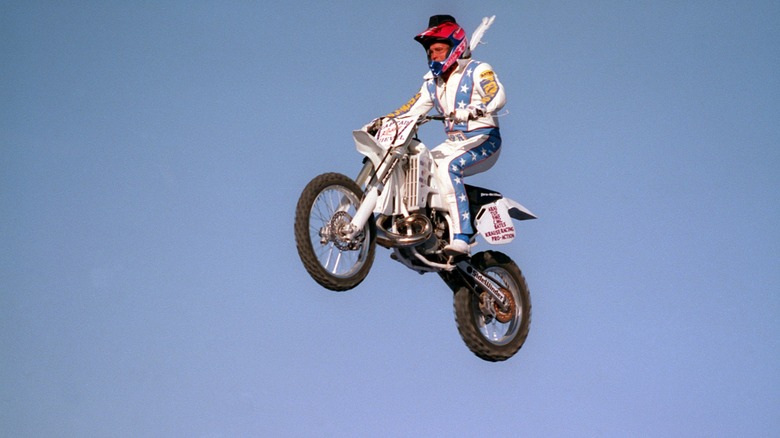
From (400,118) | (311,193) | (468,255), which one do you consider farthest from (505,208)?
(311,193)

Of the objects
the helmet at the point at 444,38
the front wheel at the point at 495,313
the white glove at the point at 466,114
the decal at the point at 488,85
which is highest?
the helmet at the point at 444,38

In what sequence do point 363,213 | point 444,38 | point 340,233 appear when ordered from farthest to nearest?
point 444,38 → point 363,213 → point 340,233

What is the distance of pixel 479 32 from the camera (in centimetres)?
1590

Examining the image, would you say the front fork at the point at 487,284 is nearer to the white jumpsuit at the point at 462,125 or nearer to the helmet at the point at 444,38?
the white jumpsuit at the point at 462,125

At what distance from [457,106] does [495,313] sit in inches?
105

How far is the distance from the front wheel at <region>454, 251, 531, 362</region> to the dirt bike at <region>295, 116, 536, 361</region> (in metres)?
0.01

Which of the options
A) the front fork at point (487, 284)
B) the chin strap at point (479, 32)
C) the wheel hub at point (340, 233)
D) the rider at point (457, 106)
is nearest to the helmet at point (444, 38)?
the rider at point (457, 106)

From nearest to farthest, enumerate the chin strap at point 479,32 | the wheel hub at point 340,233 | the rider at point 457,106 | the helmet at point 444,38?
the wheel hub at point 340,233, the rider at point 457,106, the helmet at point 444,38, the chin strap at point 479,32

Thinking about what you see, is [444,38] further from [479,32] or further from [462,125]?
[462,125]

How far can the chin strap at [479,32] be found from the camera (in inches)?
622

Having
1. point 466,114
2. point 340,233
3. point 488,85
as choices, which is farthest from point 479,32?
point 340,233

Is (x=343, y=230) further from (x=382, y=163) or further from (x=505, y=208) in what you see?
(x=505, y=208)

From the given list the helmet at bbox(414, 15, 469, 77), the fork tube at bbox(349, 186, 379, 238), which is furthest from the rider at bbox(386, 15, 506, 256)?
the fork tube at bbox(349, 186, 379, 238)

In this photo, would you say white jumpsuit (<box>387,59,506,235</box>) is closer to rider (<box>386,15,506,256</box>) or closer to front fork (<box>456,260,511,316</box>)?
rider (<box>386,15,506,256</box>)
